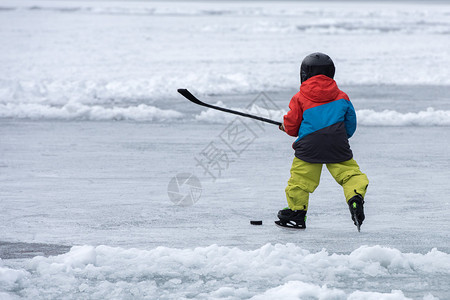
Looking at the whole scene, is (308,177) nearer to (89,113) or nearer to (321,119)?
(321,119)

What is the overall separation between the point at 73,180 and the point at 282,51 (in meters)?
16.6

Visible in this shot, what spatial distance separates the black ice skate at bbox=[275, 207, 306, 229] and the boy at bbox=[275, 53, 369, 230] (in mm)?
107

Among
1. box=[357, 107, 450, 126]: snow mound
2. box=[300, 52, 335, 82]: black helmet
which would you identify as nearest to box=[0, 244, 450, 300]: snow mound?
box=[300, 52, 335, 82]: black helmet

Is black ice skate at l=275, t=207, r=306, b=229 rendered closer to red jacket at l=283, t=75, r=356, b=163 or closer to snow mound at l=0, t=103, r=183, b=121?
red jacket at l=283, t=75, r=356, b=163

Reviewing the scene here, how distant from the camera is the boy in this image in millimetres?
4375

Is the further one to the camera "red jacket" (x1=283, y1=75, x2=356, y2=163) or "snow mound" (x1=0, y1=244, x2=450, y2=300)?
"red jacket" (x1=283, y1=75, x2=356, y2=163)

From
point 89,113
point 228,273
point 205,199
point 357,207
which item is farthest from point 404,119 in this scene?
point 228,273

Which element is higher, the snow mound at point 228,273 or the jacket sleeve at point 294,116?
the jacket sleeve at point 294,116

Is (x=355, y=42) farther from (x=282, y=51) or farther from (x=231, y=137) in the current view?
(x=231, y=137)

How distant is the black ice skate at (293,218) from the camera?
4531 mm

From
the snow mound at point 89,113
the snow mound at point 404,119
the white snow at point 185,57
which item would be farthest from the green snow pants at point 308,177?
the white snow at point 185,57

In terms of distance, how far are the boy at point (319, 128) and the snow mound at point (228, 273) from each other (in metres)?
0.63

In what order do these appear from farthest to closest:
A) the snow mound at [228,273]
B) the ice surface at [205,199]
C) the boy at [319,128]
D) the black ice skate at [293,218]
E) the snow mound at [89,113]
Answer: the snow mound at [89,113] → the black ice skate at [293,218] → the boy at [319,128] → the ice surface at [205,199] → the snow mound at [228,273]

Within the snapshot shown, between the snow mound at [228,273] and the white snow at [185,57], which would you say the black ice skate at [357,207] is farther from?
the white snow at [185,57]
